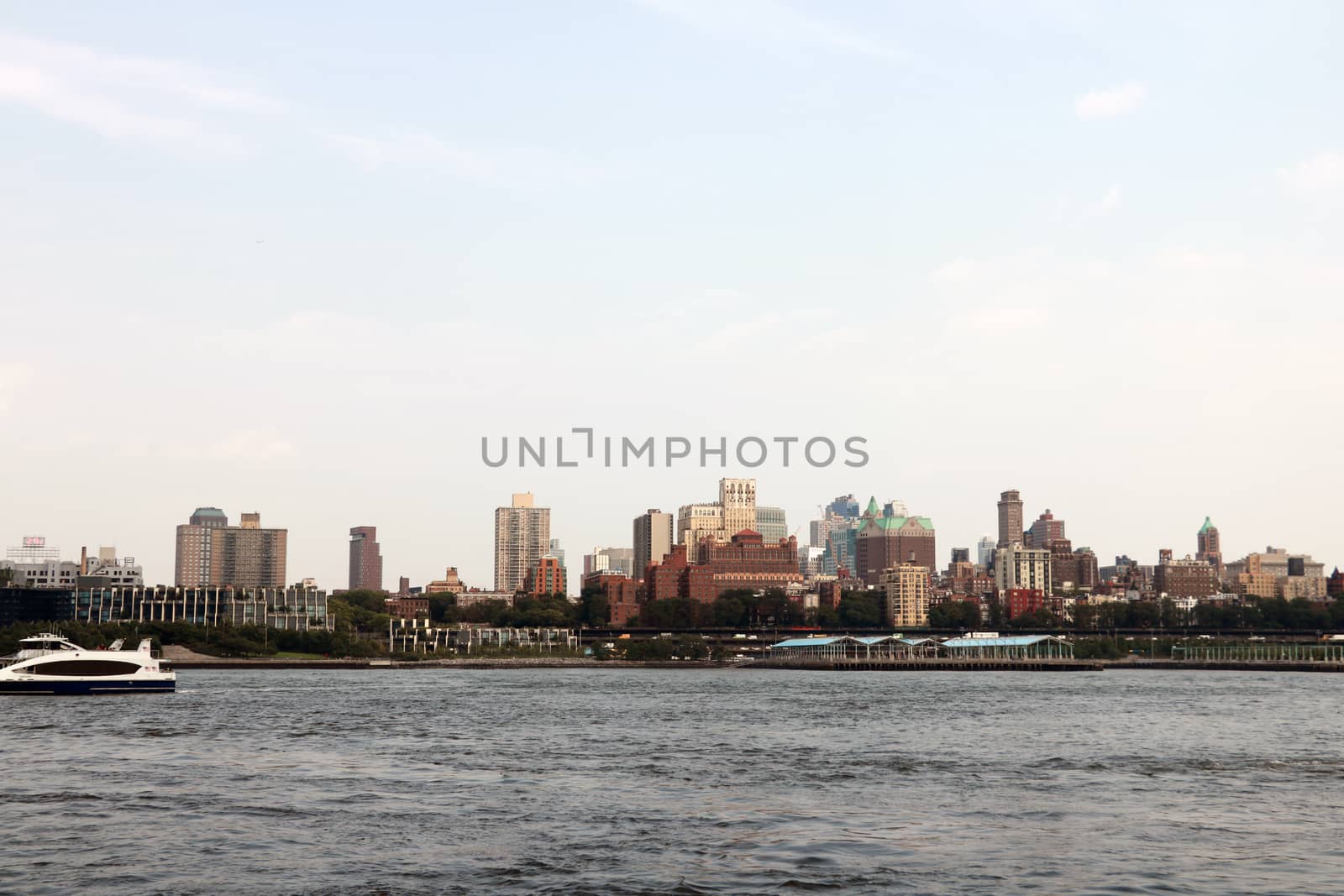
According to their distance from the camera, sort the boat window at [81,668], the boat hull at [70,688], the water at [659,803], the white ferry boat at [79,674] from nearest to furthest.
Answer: the water at [659,803]
the boat hull at [70,688]
the white ferry boat at [79,674]
the boat window at [81,668]

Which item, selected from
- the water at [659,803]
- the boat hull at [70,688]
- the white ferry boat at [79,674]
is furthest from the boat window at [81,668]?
the water at [659,803]

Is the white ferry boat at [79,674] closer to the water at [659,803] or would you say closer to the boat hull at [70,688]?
the boat hull at [70,688]

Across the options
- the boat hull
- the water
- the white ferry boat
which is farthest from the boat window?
the water

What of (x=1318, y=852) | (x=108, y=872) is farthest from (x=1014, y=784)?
(x=108, y=872)

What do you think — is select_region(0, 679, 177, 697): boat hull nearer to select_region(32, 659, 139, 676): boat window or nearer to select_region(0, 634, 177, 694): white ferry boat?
select_region(0, 634, 177, 694): white ferry boat

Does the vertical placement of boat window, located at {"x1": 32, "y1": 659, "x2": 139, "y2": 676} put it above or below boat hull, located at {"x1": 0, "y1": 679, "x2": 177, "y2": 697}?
above

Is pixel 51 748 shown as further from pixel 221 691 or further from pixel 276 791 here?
pixel 221 691

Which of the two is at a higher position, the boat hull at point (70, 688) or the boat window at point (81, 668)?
the boat window at point (81, 668)
